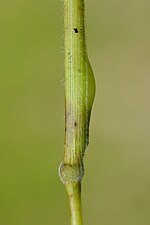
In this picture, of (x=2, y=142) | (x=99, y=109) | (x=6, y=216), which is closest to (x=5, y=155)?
(x=2, y=142)

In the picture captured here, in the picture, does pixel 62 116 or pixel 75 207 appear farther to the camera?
pixel 62 116

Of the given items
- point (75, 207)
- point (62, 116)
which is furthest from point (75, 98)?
point (62, 116)

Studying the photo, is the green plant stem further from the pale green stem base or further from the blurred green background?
the blurred green background

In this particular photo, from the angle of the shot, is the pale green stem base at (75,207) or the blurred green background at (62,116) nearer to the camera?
the pale green stem base at (75,207)

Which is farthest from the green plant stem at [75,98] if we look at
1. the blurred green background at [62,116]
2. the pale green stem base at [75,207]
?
the blurred green background at [62,116]

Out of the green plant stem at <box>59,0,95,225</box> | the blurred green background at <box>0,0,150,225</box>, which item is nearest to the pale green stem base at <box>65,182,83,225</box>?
the green plant stem at <box>59,0,95,225</box>

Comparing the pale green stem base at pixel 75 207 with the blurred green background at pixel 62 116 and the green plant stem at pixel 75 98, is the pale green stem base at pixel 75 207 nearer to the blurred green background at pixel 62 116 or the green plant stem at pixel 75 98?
the green plant stem at pixel 75 98

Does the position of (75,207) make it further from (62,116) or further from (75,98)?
(62,116)

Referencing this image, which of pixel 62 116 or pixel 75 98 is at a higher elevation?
pixel 75 98

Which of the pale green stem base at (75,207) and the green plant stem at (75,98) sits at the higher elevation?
Answer: the green plant stem at (75,98)
